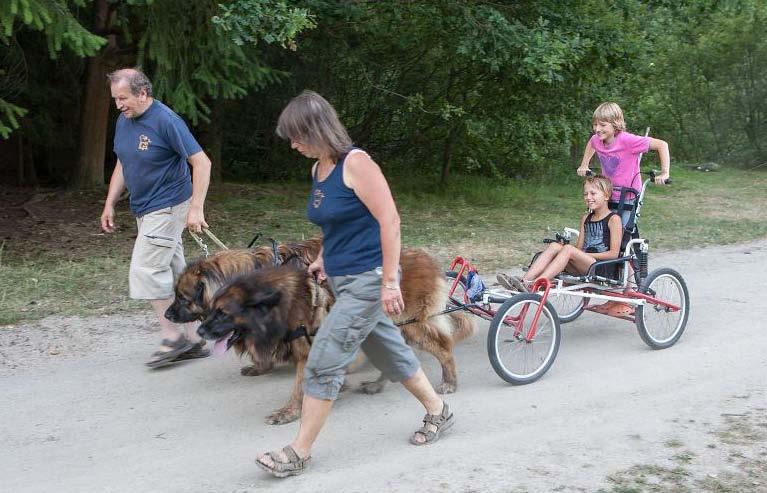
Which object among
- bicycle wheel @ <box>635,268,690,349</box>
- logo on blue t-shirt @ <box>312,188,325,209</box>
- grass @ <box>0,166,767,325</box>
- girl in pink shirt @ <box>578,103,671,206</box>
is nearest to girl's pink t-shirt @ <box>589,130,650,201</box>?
girl in pink shirt @ <box>578,103,671,206</box>

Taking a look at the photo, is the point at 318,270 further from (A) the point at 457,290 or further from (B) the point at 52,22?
(B) the point at 52,22

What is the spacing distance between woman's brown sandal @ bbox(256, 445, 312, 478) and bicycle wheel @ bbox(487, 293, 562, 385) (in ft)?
5.60

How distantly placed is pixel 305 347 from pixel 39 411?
5.69 ft

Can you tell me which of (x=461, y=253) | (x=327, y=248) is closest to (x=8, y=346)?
(x=327, y=248)

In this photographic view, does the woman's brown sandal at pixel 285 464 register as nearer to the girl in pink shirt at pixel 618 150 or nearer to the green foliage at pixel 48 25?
the girl in pink shirt at pixel 618 150

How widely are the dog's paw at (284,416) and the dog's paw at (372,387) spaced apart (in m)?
0.63

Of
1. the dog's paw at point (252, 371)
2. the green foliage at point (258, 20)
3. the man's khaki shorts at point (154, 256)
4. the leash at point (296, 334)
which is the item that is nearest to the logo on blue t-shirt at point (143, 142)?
the man's khaki shorts at point (154, 256)

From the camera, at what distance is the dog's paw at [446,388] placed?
549cm

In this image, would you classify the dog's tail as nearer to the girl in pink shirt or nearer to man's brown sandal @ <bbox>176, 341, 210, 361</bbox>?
the girl in pink shirt

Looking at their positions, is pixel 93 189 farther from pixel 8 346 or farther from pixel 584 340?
pixel 584 340

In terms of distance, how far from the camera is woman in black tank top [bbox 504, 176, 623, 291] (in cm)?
615

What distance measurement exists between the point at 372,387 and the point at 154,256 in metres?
1.87

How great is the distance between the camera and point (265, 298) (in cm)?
465

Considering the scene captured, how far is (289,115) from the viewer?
406 centimetres
